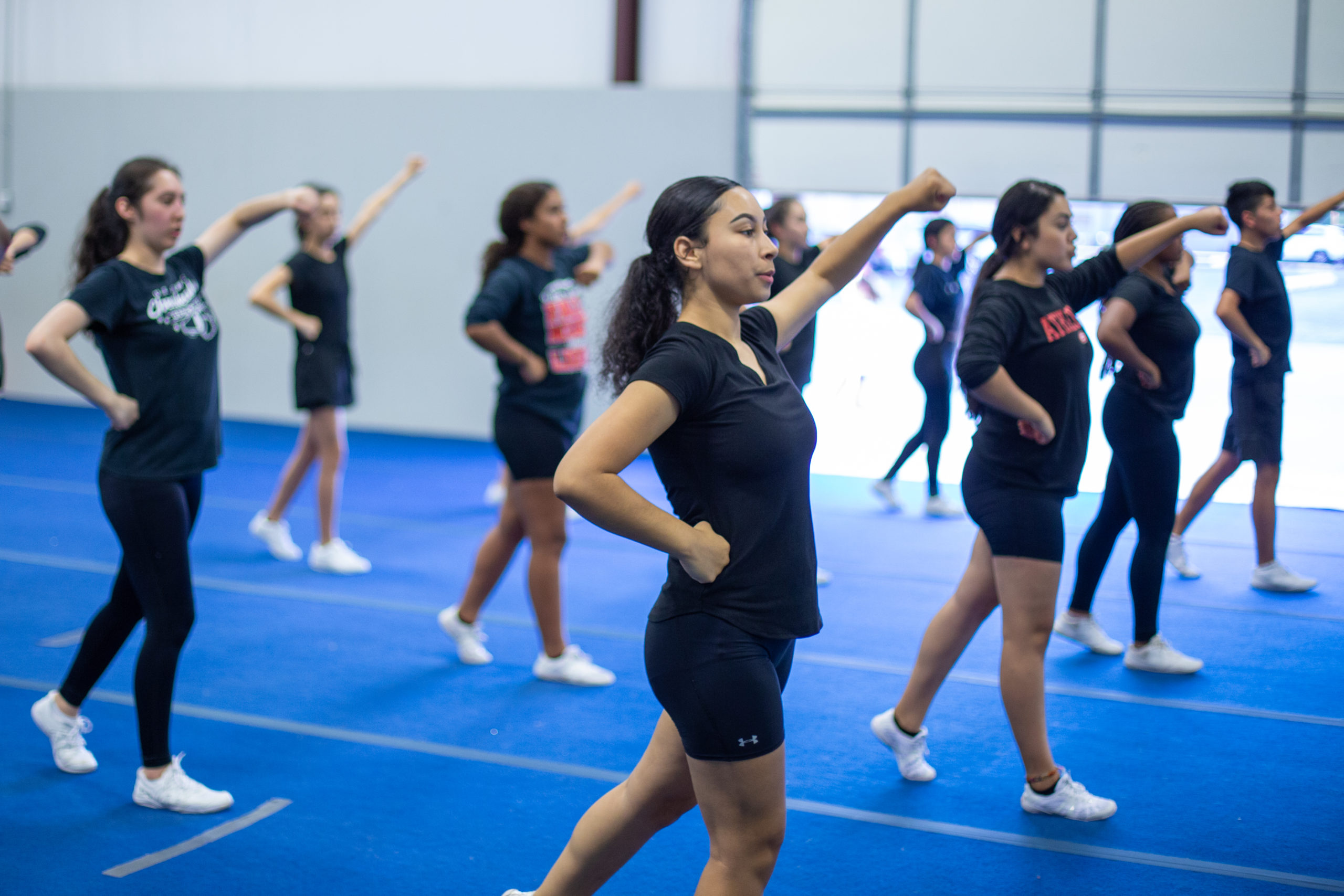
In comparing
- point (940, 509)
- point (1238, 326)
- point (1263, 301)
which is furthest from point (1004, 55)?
point (1238, 326)

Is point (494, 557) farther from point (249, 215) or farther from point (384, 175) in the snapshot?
point (384, 175)

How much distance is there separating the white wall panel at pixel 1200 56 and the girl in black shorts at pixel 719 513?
714 cm

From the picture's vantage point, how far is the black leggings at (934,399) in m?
6.81

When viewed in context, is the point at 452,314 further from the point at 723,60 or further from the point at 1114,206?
the point at 1114,206

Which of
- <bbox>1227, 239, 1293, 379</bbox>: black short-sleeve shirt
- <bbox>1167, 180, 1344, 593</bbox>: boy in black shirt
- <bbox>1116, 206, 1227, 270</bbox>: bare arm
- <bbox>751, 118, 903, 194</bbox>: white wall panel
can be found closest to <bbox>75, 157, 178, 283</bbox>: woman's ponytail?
<bbox>1116, 206, 1227, 270</bbox>: bare arm

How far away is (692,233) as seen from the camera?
1949 mm

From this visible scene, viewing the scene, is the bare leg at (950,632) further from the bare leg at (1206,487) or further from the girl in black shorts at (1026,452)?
the bare leg at (1206,487)

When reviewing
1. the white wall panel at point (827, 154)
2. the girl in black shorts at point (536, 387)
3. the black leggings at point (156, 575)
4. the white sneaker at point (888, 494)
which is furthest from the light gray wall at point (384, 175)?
the black leggings at point (156, 575)

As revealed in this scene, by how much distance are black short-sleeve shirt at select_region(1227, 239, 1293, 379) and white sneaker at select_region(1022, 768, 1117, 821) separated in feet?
8.90

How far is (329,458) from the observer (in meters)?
5.72

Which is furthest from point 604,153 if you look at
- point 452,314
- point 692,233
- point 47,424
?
point 692,233

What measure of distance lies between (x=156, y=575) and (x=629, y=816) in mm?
1579

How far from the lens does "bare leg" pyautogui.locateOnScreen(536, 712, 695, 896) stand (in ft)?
6.63

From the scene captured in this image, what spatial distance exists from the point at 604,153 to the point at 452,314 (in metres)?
1.88
